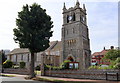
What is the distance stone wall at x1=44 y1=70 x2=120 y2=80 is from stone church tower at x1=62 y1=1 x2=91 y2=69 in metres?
17.3

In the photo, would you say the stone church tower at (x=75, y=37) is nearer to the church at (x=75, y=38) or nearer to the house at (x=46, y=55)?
the church at (x=75, y=38)

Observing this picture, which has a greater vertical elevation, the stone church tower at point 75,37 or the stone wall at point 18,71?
the stone church tower at point 75,37

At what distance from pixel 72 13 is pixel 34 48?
29099 millimetres

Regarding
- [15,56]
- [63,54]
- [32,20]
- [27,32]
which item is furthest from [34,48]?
[15,56]

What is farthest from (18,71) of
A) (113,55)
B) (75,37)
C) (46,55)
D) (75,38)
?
(113,55)

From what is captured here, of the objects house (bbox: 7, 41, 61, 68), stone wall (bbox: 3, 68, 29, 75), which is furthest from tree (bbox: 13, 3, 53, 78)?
house (bbox: 7, 41, 61, 68)

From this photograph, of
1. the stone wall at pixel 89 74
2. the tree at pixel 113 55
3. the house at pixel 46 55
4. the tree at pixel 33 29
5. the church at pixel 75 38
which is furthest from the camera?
the house at pixel 46 55

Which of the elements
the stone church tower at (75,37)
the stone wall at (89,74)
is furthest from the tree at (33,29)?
the stone church tower at (75,37)

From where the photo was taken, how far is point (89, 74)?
2356 cm

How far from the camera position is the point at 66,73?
2661 cm

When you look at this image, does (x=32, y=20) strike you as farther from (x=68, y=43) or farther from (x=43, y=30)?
(x=68, y=43)

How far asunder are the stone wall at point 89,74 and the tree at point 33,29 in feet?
17.0

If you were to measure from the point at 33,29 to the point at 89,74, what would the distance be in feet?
40.0

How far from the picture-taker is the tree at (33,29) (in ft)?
78.9
